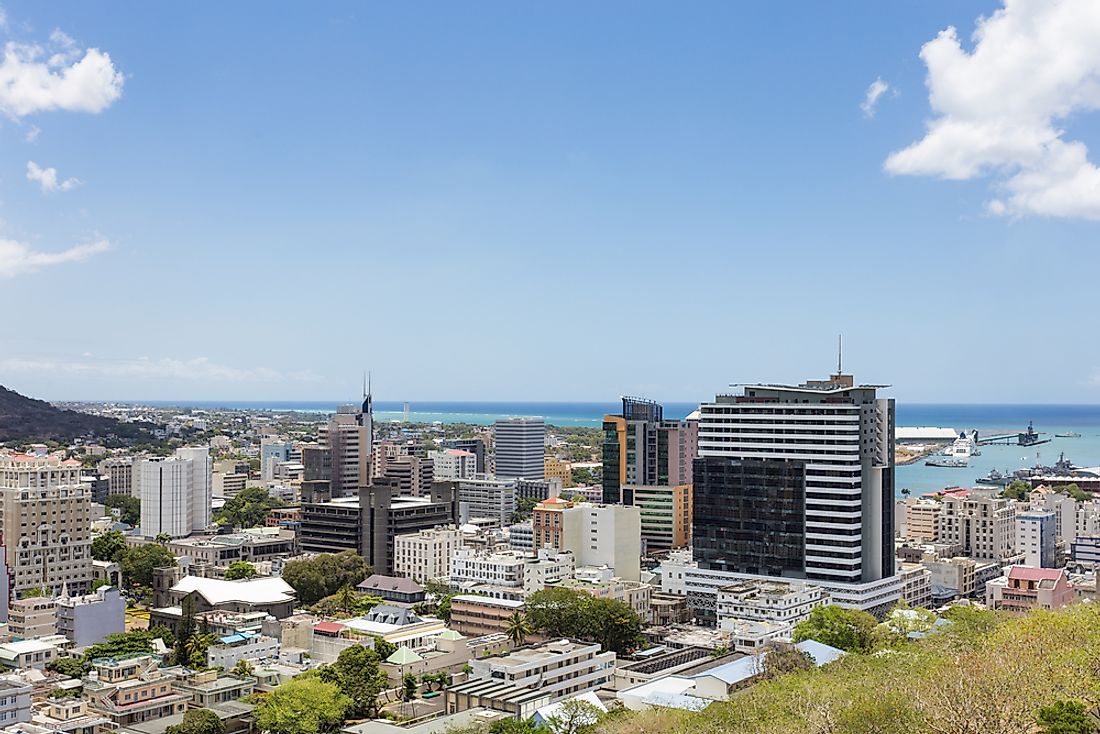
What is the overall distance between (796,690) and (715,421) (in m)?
13.6

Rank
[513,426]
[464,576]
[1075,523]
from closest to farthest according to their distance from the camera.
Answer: [464,576] → [1075,523] → [513,426]

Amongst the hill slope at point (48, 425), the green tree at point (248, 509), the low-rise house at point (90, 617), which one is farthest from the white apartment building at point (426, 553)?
the hill slope at point (48, 425)

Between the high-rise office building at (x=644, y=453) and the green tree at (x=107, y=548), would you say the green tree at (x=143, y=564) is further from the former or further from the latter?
the high-rise office building at (x=644, y=453)

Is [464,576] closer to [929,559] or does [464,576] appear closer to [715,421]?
[715,421]

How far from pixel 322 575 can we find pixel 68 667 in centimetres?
934

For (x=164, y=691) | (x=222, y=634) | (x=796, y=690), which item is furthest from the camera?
(x=222, y=634)

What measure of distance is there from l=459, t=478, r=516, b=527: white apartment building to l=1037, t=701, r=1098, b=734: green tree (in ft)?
117

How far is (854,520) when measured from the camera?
24641 millimetres

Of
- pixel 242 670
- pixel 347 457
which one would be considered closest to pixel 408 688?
pixel 242 670

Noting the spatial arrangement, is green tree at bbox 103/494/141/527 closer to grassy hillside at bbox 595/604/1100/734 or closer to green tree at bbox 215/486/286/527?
green tree at bbox 215/486/286/527

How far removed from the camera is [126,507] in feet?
149

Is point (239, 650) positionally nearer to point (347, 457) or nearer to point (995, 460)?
point (347, 457)

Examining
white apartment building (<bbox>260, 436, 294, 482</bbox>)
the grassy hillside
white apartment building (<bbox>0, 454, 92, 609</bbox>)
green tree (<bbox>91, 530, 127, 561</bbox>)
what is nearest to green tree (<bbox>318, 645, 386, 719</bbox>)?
the grassy hillside

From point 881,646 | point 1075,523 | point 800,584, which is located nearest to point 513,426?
point 1075,523
